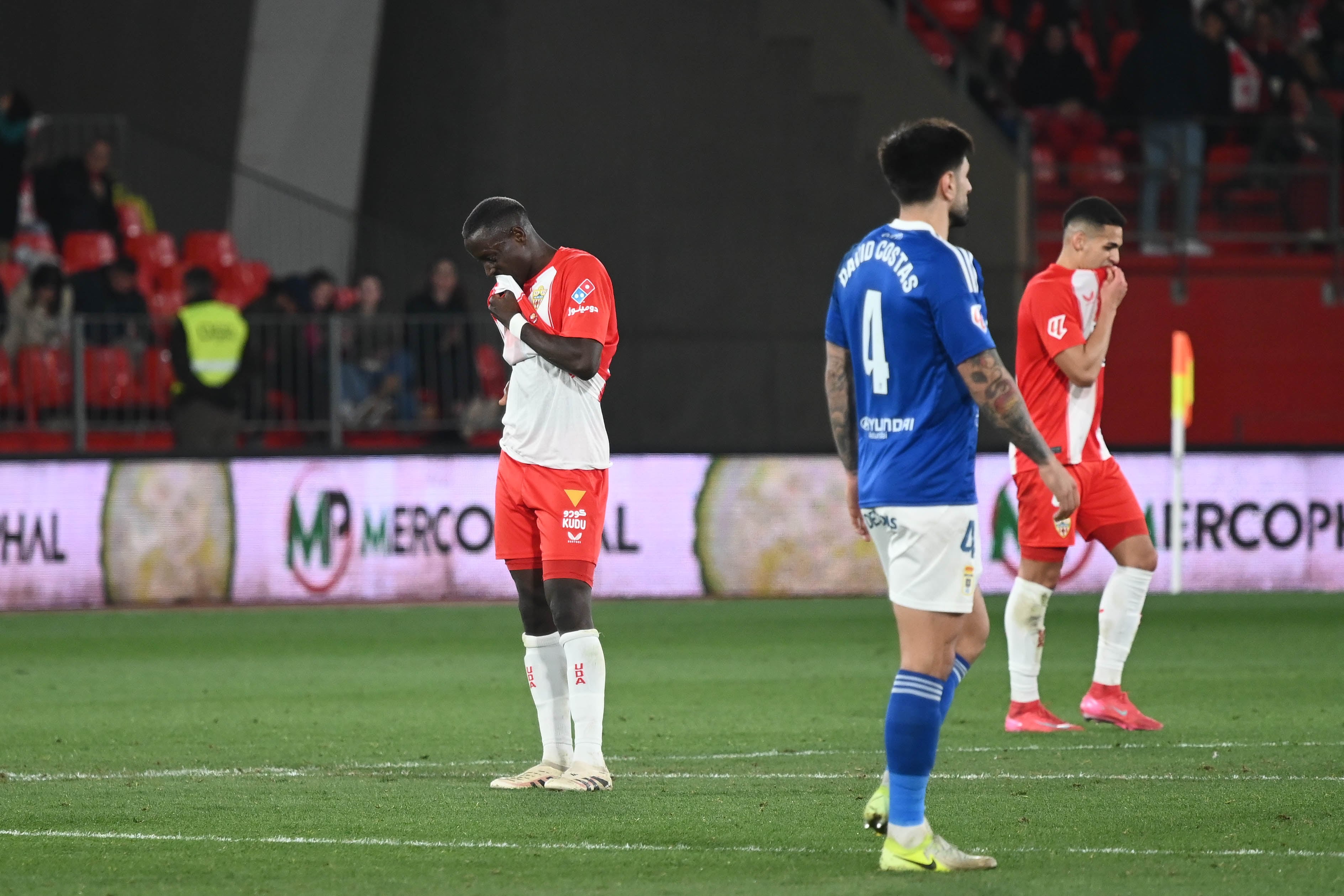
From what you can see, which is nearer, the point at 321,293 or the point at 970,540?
the point at 970,540

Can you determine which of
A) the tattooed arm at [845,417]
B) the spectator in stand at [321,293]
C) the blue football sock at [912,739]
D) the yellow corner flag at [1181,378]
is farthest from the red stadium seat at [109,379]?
the blue football sock at [912,739]

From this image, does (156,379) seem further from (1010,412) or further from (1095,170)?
(1010,412)

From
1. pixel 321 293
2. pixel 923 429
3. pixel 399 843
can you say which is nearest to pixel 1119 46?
pixel 321 293

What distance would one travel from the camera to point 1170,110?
67.7ft

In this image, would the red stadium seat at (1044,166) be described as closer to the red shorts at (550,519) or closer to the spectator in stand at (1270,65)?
the spectator in stand at (1270,65)

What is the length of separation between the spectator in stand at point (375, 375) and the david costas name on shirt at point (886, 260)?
1192 cm

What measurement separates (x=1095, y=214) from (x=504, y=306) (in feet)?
10.2

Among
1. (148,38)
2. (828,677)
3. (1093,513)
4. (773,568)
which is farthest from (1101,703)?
(148,38)

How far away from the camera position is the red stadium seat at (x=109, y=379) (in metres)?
16.7

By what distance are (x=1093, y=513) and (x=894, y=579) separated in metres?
3.48

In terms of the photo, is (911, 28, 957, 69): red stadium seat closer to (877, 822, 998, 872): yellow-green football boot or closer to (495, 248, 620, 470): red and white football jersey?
(495, 248, 620, 470): red and white football jersey

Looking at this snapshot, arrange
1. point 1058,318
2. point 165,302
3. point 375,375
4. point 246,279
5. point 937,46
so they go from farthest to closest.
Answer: point 937,46
point 246,279
point 165,302
point 375,375
point 1058,318

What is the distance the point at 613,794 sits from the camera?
22.7 ft

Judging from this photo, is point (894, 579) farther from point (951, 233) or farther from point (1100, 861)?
point (951, 233)
